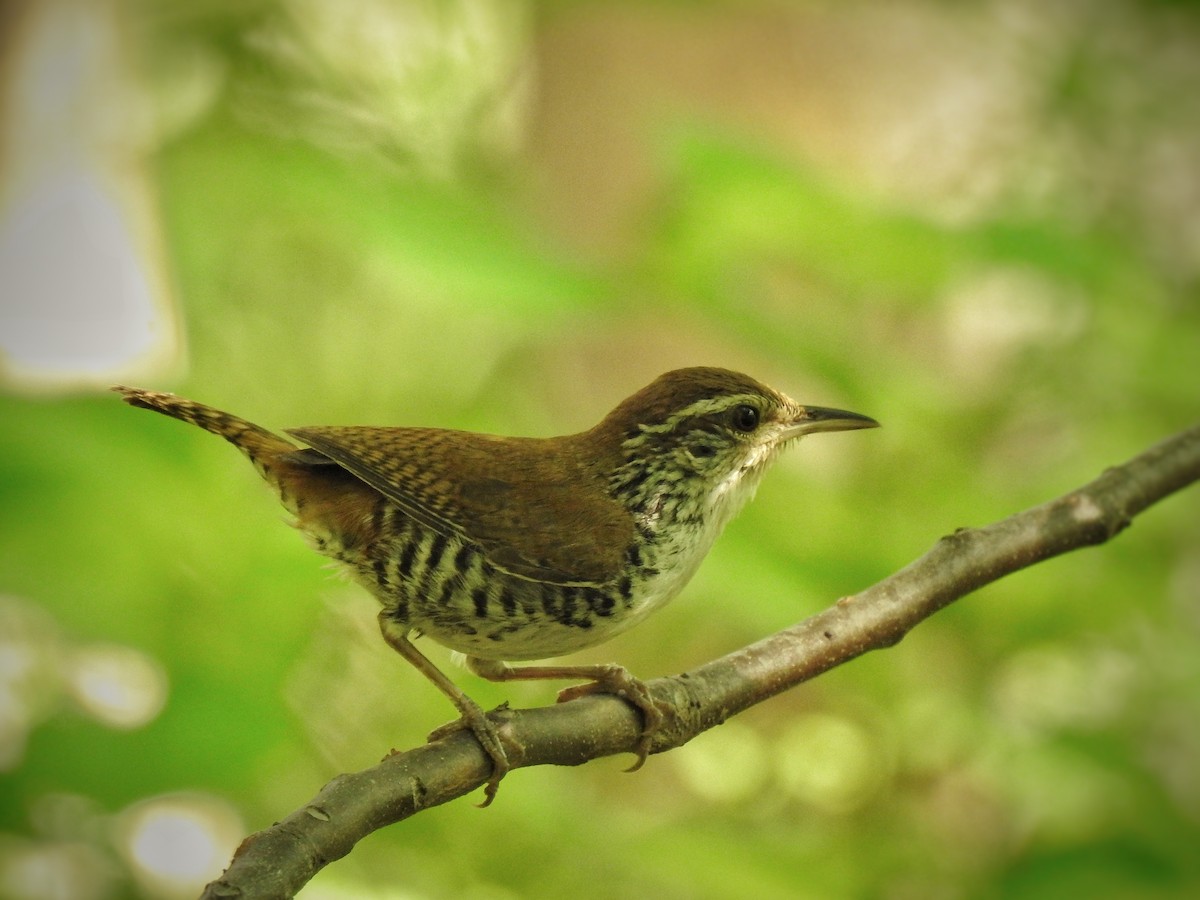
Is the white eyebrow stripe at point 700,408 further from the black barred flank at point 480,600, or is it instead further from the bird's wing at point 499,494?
the black barred flank at point 480,600

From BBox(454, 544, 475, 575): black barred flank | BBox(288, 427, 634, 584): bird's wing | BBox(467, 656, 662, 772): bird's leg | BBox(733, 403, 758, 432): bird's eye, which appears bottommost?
BBox(467, 656, 662, 772): bird's leg

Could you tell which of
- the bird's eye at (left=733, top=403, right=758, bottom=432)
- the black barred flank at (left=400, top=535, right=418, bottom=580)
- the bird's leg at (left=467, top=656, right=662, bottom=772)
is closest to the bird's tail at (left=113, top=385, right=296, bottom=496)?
the black barred flank at (left=400, top=535, right=418, bottom=580)

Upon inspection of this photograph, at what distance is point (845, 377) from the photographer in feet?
9.35

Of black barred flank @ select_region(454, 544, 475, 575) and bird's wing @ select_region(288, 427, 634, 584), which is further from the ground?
bird's wing @ select_region(288, 427, 634, 584)

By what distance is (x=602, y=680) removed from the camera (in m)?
2.14

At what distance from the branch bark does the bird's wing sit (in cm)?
24

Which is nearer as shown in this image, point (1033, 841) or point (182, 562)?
point (182, 562)

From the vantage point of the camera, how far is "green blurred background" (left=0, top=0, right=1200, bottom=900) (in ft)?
7.57

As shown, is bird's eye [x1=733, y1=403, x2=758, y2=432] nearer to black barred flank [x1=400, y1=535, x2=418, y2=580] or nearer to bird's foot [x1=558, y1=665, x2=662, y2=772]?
bird's foot [x1=558, y1=665, x2=662, y2=772]

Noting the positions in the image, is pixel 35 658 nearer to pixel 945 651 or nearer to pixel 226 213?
pixel 226 213

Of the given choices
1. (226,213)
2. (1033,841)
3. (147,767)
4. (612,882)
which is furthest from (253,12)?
(1033,841)

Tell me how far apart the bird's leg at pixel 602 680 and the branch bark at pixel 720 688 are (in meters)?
0.02

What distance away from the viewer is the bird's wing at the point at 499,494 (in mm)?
2064

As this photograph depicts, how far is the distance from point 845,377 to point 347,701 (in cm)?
130
